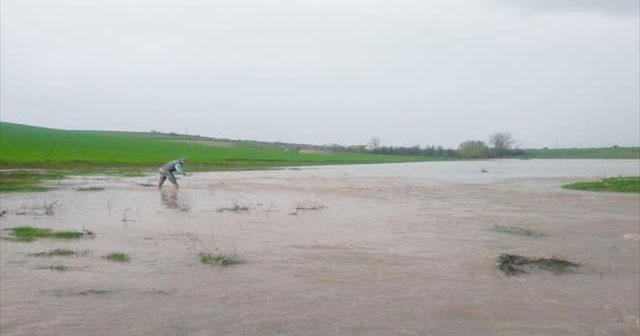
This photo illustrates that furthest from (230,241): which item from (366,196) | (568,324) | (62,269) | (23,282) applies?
(366,196)

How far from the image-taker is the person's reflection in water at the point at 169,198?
20.2 m

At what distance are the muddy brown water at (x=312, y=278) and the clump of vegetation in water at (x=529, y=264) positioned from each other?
0.25m

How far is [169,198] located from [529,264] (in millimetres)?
15923

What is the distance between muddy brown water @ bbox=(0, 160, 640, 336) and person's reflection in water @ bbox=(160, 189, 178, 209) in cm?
272

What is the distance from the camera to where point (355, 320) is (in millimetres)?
6859

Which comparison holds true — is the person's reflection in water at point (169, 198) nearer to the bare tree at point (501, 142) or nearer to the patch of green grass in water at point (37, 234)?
the patch of green grass in water at point (37, 234)

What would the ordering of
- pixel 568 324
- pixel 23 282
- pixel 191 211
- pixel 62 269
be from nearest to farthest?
1. pixel 568 324
2. pixel 23 282
3. pixel 62 269
4. pixel 191 211

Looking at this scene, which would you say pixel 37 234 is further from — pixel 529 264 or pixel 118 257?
pixel 529 264

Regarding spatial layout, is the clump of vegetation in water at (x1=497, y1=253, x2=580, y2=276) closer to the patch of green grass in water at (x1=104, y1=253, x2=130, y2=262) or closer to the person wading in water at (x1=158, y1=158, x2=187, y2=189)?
the patch of green grass in water at (x1=104, y1=253, x2=130, y2=262)

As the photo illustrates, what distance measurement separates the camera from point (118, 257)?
33.0ft

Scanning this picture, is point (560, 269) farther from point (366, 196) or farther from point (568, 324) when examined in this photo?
point (366, 196)

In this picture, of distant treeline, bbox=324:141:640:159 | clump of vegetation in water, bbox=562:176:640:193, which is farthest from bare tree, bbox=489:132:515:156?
clump of vegetation in water, bbox=562:176:640:193

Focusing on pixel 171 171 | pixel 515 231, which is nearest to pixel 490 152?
pixel 171 171

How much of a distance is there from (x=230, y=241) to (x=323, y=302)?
519cm
